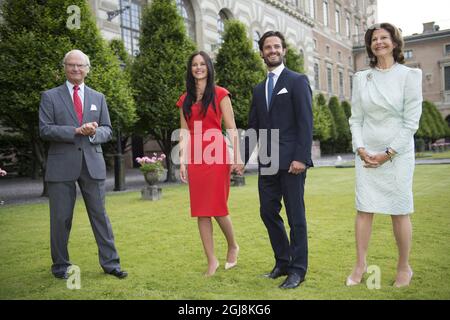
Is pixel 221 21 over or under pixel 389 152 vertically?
over

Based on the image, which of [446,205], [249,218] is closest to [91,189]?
[249,218]

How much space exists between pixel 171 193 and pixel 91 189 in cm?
827

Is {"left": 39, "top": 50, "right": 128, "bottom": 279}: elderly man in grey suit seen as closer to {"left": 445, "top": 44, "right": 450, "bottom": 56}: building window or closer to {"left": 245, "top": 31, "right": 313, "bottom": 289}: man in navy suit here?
{"left": 245, "top": 31, "right": 313, "bottom": 289}: man in navy suit

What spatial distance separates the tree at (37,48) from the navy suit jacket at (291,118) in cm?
903

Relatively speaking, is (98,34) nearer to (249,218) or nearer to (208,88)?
(249,218)

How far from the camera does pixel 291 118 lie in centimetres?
402

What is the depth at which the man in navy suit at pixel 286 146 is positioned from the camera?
155 inches

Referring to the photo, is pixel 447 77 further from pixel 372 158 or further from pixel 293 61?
pixel 372 158

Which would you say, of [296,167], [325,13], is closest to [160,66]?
[296,167]

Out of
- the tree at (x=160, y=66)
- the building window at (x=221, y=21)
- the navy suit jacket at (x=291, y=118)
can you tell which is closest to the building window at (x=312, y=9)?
the building window at (x=221, y=21)

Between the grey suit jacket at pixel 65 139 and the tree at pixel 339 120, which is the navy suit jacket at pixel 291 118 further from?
the tree at pixel 339 120

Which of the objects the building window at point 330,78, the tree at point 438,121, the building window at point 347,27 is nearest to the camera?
the tree at point 438,121

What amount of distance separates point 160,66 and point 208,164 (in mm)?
12688

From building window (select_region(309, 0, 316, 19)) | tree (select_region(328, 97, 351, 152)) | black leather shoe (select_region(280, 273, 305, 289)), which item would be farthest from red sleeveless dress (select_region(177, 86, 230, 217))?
building window (select_region(309, 0, 316, 19))
